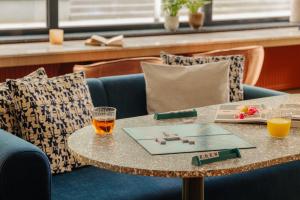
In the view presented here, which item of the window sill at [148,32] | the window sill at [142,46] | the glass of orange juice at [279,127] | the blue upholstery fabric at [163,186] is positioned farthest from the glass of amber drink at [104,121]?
the window sill at [148,32]

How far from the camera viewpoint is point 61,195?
2.83 meters

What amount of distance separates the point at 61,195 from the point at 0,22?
8.47 feet

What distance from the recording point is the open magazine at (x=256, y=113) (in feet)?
9.20

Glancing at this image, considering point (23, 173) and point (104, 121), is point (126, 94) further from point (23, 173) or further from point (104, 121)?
point (23, 173)

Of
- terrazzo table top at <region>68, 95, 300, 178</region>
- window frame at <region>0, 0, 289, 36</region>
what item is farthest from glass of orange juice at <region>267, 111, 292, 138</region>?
window frame at <region>0, 0, 289, 36</region>

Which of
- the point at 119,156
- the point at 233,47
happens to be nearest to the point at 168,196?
the point at 119,156

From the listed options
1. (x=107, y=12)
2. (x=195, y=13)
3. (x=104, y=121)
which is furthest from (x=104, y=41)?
(x=104, y=121)

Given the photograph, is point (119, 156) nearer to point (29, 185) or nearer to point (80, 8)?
point (29, 185)

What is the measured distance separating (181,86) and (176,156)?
1.36 m

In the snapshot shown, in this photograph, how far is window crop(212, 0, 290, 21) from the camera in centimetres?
626

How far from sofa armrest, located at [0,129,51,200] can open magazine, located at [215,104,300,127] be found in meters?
0.80

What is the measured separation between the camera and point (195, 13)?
570 centimetres

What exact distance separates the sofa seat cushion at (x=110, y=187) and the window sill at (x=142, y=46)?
59.3 inches

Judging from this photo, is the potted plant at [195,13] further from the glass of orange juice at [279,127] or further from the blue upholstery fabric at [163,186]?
the glass of orange juice at [279,127]
